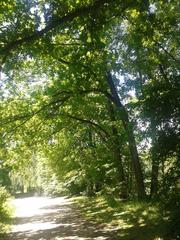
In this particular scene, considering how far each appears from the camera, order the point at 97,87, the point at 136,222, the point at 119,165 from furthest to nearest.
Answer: the point at 119,165
the point at 97,87
the point at 136,222

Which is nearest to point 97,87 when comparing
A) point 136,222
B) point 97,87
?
point 97,87

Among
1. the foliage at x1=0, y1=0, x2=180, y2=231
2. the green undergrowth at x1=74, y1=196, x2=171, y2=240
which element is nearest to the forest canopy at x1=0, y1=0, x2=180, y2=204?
the foliage at x1=0, y1=0, x2=180, y2=231

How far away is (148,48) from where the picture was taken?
57.2 ft

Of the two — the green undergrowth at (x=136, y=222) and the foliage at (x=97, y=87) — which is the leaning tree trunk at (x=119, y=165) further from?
the green undergrowth at (x=136, y=222)

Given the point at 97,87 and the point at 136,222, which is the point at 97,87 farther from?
the point at 136,222

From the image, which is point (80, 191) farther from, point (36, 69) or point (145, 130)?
point (145, 130)

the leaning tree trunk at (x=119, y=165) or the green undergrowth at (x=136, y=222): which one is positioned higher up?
the leaning tree trunk at (x=119, y=165)

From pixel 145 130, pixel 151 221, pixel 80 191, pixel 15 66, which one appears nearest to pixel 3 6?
pixel 15 66

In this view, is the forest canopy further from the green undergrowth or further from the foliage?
the green undergrowth

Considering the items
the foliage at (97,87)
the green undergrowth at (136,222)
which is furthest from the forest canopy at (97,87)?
the green undergrowth at (136,222)

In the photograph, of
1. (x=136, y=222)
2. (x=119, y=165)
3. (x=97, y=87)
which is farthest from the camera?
(x=119, y=165)

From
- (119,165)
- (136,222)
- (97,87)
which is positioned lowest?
(136,222)

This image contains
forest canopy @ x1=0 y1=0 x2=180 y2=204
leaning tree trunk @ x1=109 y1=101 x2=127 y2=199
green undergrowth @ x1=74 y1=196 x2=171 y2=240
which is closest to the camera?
forest canopy @ x1=0 y1=0 x2=180 y2=204

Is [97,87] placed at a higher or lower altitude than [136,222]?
higher
